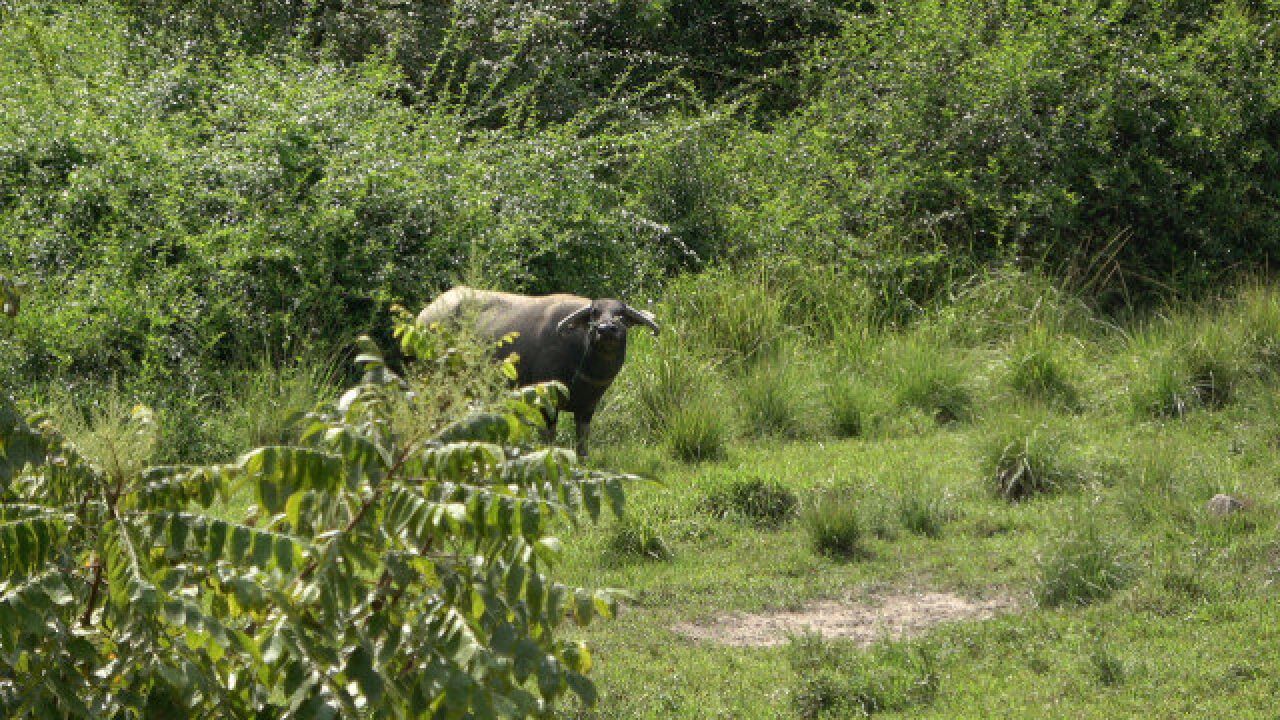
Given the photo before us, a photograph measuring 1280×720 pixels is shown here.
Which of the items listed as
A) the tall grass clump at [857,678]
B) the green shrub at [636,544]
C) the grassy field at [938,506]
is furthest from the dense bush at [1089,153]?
the tall grass clump at [857,678]

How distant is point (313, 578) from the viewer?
12.3 feet

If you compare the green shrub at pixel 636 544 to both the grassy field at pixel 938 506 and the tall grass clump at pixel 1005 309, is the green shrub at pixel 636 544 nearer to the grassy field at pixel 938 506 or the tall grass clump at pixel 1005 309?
the grassy field at pixel 938 506

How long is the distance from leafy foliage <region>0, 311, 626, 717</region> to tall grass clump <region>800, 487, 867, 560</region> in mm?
4481

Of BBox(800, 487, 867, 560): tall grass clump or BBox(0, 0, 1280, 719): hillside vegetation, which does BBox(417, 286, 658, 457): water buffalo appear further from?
BBox(800, 487, 867, 560): tall grass clump

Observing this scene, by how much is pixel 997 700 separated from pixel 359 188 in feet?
24.1

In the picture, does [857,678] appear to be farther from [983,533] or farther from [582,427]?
[582,427]

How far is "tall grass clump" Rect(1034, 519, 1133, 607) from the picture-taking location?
291 inches

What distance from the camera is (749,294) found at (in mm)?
12477

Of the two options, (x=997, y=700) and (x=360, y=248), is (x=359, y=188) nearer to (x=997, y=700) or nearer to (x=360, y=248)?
(x=360, y=248)

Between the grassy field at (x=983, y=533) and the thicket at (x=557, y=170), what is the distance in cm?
155

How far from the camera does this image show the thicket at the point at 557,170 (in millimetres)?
11352

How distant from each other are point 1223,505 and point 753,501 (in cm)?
271

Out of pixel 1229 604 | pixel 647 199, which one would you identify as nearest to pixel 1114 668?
pixel 1229 604

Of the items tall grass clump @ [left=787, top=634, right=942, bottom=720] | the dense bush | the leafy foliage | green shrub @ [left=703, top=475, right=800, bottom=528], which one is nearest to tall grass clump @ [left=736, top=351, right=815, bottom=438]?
green shrub @ [left=703, top=475, right=800, bottom=528]
